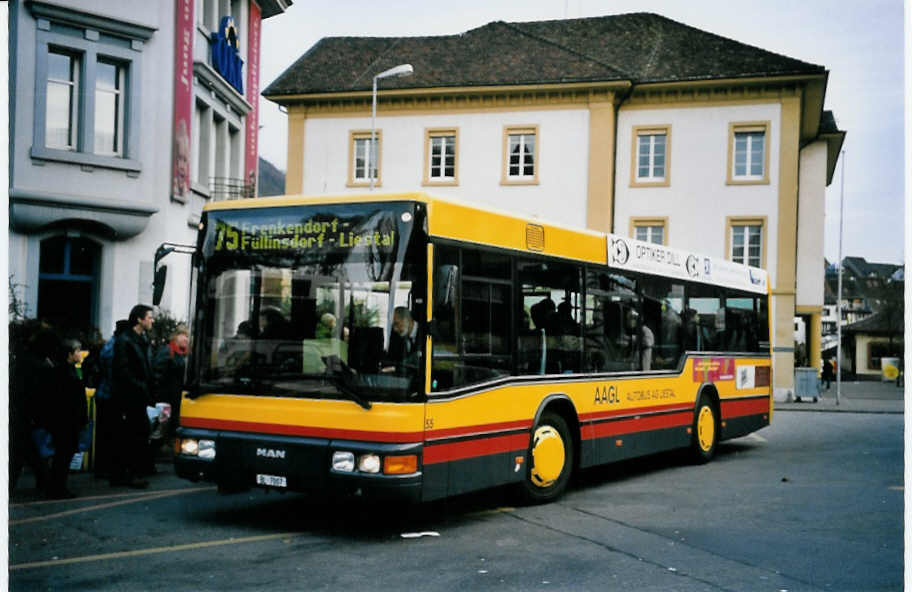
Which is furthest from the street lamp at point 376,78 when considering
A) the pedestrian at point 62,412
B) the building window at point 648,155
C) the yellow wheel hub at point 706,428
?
the building window at point 648,155

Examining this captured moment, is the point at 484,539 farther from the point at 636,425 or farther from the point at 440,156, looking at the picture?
the point at 440,156

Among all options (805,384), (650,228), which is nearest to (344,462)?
(805,384)

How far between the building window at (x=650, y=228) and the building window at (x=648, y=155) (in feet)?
3.82

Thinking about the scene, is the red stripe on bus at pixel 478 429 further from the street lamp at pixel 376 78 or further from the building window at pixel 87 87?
the street lamp at pixel 376 78

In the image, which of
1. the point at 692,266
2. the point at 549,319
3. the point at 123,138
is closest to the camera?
the point at 549,319

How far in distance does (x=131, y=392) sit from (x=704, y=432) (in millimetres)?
6939

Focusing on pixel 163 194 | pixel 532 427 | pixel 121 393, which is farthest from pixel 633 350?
pixel 163 194

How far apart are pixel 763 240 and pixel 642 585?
26.4 metres

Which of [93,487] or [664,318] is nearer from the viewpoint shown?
[93,487]

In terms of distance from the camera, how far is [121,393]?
10.1 metres

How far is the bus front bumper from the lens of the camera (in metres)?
7.36

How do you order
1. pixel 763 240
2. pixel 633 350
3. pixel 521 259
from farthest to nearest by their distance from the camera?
1. pixel 763 240
2. pixel 633 350
3. pixel 521 259

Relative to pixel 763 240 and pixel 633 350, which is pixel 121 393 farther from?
pixel 763 240

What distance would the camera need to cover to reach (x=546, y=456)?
9.33m
